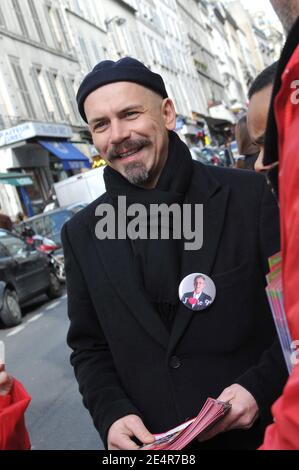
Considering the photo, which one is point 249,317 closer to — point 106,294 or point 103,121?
point 106,294

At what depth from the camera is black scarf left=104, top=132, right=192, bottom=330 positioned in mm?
2266

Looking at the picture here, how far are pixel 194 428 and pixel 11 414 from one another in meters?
0.70

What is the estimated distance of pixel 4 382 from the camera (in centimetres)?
239

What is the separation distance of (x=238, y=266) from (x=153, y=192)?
0.36 m

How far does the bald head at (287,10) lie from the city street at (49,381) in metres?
4.24

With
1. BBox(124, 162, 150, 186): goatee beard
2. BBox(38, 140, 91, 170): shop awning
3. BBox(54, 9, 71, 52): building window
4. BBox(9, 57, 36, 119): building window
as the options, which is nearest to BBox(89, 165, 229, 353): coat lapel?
BBox(124, 162, 150, 186): goatee beard

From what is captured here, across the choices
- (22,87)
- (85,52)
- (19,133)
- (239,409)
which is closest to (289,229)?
(239,409)

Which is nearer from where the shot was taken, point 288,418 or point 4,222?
point 288,418

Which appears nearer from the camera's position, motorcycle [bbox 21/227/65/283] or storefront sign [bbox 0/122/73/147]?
motorcycle [bbox 21/227/65/283]

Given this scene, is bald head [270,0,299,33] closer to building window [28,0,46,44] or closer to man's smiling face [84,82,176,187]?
man's smiling face [84,82,176,187]

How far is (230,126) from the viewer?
78.0 m

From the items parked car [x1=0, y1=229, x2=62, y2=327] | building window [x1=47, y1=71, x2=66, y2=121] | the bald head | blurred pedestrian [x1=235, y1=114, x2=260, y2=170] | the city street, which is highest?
building window [x1=47, y1=71, x2=66, y2=121]

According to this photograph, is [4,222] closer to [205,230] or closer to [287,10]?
[205,230]

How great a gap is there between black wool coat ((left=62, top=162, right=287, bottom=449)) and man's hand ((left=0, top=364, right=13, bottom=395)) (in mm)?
258
